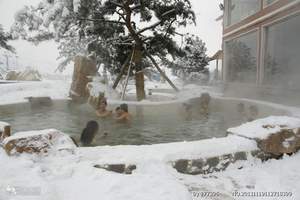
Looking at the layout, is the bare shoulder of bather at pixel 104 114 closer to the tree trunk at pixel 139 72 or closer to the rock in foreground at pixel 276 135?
the tree trunk at pixel 139 72

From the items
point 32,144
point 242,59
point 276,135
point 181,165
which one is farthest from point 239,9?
point 32,144

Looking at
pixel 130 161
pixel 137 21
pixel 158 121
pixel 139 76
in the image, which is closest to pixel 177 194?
pixel 130 161

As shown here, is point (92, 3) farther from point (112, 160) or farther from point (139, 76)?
point (112, 160)

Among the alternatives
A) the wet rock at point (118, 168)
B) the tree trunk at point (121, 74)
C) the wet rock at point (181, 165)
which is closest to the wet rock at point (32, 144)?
the wet rock at point (118, 168)

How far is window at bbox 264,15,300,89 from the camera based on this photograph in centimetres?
1151

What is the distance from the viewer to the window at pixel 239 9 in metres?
14.4

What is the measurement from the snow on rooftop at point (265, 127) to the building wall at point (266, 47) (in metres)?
6.81

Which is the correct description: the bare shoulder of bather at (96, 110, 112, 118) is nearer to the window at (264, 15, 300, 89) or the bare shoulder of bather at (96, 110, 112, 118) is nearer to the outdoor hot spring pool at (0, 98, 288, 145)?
the outdoor hot spring pool at (0, 98, 288, 145)

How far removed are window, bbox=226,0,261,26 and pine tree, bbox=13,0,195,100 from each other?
317 cm

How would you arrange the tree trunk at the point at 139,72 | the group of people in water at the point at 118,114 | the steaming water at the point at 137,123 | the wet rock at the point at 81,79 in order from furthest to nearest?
the tree trunk at the point at 139,72
the wet rock at the point at 81,79
the group of people in water at the point at 118,114
the steaming water at the point at 137,123

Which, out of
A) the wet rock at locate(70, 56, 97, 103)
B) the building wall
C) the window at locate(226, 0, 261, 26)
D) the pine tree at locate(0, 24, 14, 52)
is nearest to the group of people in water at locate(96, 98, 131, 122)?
the wet rock at locate(70, 56, 97, 103)

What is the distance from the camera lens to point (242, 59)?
15.8m

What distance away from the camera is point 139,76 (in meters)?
13.1

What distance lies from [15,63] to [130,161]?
4920 cm
